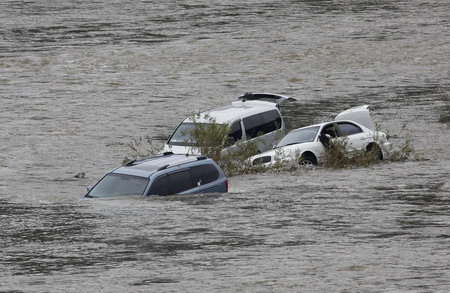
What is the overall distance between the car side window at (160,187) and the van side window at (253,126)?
7.85m

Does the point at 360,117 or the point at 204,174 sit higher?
the point at 204,174

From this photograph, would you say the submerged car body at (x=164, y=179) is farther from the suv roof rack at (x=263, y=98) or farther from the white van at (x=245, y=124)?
the suv roof rack at (x=263, y=98)

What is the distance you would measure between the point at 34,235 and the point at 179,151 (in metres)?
9.21

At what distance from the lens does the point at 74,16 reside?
6047cm

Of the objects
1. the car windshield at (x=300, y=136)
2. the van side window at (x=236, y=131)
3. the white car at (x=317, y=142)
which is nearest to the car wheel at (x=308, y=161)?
the white car at (x=317, y=142)

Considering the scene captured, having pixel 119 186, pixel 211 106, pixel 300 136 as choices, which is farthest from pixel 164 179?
pixel 211 106

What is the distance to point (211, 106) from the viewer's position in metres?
38.1

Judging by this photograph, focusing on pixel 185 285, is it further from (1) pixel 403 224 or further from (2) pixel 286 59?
(2) pixel 286 59

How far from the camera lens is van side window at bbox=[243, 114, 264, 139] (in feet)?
Result: 93.6

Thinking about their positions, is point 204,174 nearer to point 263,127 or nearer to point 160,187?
point 160,187

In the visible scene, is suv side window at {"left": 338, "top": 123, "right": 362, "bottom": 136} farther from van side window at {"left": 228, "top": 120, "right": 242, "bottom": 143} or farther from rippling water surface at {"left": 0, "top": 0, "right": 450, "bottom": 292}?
van side window at {"left": 228, "top": 120, "right": 242, "bottom": 143}

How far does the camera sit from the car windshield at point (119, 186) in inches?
809

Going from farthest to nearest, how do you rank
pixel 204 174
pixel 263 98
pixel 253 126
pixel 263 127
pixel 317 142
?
1. pixel 263 98
2. pixel 263 127
3. pixel 253 126
4. pixel 317 142
5. pixel 204 174

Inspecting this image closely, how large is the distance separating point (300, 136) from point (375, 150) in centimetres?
191
